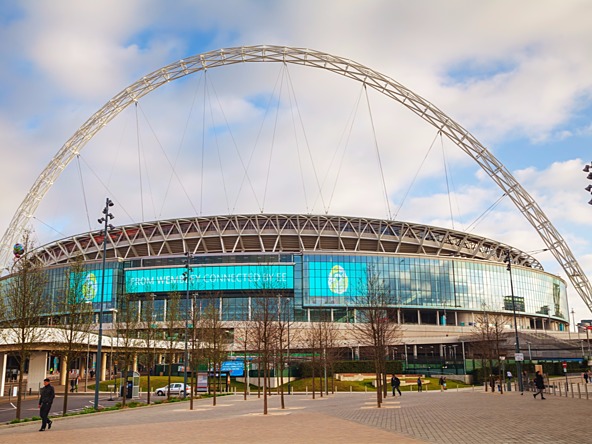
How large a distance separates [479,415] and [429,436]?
30.0ft

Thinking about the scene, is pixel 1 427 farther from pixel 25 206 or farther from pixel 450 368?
pixel 25 206

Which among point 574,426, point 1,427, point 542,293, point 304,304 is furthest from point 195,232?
point 574,426

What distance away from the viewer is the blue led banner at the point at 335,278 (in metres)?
113

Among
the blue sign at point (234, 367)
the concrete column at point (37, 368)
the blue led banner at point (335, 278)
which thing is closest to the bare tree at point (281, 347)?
the blue sign at point (234, 367)

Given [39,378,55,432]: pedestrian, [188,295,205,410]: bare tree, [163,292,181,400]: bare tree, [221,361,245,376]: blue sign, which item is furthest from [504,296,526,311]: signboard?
[39,378,55,432]: pedestrian

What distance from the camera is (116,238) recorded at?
128125 mm

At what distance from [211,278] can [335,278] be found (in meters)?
24.7

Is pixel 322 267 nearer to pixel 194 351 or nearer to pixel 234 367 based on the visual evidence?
pixel 234 367

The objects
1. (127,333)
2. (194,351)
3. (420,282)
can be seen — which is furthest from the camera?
(420,282)

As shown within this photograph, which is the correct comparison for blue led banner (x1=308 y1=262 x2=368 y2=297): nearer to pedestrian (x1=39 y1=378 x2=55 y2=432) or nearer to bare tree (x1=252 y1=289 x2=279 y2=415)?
bare tree (x1=252 y1=289 x2=279 y2=415)

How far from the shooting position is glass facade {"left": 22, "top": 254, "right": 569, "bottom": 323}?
11288cm

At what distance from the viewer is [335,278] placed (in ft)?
373

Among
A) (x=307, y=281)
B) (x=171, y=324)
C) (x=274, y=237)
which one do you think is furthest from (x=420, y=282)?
(x=171, y=324)

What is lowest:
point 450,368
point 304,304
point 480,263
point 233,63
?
point 450,368
